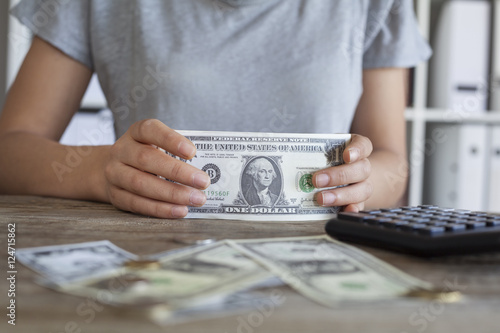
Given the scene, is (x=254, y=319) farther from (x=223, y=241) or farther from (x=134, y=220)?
(x=134, y=220)

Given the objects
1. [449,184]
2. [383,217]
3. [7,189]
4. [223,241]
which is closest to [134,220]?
[223,241]

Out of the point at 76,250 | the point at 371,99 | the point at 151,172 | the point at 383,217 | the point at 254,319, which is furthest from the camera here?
the point at 371,99

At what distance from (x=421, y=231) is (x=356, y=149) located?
0.76 feet

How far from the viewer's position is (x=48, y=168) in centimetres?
81

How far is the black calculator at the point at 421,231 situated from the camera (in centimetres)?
40

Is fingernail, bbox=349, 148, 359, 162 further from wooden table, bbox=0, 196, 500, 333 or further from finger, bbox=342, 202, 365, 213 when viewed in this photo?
wooden table, bbox=0, 196, 500, 333

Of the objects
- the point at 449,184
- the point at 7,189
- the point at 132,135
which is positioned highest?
the point at 132,135

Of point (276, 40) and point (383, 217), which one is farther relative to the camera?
point (276, 40)

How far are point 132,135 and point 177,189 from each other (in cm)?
11

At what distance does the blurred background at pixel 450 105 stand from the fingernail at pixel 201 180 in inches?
52.6

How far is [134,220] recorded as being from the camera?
0.58m

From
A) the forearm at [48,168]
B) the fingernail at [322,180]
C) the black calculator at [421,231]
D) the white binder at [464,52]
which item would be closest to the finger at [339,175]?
the fingernail at [322,180]

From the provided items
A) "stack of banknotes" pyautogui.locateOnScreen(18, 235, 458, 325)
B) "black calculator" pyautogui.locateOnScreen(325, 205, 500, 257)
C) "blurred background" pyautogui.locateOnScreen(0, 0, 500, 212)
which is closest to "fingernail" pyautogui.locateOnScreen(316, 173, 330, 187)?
"black calculator" pyautogui.locateOnScreen(325, 205, 500, 257)

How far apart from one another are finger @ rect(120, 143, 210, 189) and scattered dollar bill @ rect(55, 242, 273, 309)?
0.21 m
